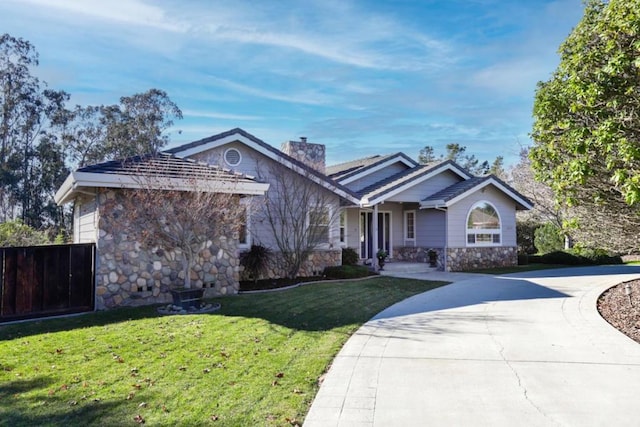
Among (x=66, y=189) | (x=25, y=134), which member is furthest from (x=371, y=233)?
(x=25, y=134)

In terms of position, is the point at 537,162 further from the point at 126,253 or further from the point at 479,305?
the point at 126,253

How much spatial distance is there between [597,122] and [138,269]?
998 centimetres

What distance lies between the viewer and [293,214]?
15398 millimetres

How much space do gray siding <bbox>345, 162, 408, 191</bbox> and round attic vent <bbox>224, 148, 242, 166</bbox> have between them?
5.95 m

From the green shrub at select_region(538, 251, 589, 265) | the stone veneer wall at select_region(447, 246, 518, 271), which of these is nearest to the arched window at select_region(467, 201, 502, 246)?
the stone veneer wall at select_region(447, 246, 518, 271)

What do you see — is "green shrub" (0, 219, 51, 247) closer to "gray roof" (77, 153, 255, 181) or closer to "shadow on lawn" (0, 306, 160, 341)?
"gray roof" (77, 153, 255, 181)

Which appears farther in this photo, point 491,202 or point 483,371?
point 491,202

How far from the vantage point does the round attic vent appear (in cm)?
1529

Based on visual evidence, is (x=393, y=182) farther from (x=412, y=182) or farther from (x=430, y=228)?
(x=430, y=228)

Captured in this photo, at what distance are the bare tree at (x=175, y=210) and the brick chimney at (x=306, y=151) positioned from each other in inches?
318

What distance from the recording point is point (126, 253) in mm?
10031

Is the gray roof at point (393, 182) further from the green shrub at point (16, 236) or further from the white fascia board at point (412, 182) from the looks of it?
the green shrub at point (16, 236)

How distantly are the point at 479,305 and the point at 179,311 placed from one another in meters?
6.80

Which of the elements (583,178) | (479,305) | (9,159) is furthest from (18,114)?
(583,178)
